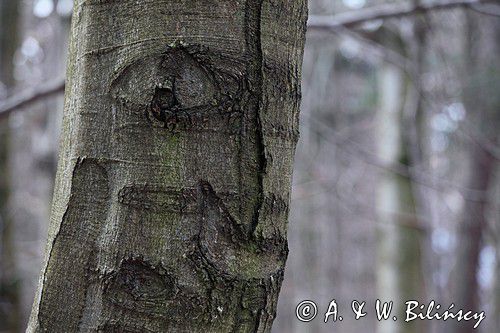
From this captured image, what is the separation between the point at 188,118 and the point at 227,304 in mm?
187

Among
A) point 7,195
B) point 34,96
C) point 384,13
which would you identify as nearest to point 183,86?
point 34,96

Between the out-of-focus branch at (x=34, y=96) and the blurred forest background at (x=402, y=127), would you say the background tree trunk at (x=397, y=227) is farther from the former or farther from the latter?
the out-of-focus branch at (x=34, y=96)

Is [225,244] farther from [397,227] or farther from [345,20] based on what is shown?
[397,227]

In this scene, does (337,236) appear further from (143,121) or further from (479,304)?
(143,121)

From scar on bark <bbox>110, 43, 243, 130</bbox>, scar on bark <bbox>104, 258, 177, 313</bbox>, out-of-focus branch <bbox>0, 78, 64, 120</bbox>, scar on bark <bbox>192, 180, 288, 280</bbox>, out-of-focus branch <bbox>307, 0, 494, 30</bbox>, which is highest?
out-of-focus branch <bbox>307, 0, 494, 30</bbox>

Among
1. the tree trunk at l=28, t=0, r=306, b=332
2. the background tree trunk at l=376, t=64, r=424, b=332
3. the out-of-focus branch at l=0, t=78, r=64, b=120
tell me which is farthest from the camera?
the background tree trunk at l=376, t=64, r=424, b=332

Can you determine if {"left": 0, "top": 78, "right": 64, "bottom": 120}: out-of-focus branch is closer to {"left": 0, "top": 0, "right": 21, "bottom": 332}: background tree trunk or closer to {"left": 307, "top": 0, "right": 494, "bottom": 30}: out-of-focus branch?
{"left": 307, "top": 0, "right": 494, "bottom": 30}: out-of-focus branch

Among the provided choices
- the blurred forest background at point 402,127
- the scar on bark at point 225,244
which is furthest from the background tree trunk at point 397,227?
the scar on bark at point 225,244

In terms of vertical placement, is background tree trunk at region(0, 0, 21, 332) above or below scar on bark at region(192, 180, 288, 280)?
above

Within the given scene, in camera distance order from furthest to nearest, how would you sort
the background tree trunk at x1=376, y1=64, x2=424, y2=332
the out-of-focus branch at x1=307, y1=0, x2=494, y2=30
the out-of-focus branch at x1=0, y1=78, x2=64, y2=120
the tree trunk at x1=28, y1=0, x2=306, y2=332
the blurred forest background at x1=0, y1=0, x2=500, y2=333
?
the background tree trunk at x1=376, y1=64, x2=424, y2=332 < the blurred forest background at x1=0, y1=0, x2=500, y2=333 < the out-of-focus branch at x1=307, y1=0, x2=494, y2=30 < the out-of-focus branch at x1=0, y1=78, x2=64, y2=120 < the tree trunk at x1=28, y1=0, x2=306, y2=332

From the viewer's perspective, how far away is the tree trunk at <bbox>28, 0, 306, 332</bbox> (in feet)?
1.96

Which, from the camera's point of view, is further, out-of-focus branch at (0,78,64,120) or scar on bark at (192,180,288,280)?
out-of-focus branch at (0,78,64,120)

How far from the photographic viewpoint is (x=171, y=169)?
0.60 metres

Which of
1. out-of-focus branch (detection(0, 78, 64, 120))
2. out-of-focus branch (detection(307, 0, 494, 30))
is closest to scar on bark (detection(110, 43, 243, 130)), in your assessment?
out-of-focus branch (detection(0, 78, 64, 120))
